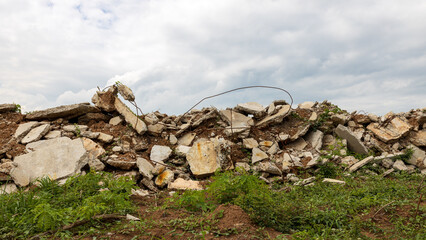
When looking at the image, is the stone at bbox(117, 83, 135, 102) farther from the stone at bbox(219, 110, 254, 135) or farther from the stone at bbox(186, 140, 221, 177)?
the stone at bbox(219, 110, 254, 135)

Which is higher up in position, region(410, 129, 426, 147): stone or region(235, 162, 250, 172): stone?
region(235, 162, 250, 172): stone

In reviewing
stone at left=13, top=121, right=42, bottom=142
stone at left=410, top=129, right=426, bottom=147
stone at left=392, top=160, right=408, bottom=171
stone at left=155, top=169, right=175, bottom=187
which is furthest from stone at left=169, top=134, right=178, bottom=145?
stone at left=410, top=129, right=426, bottom=147

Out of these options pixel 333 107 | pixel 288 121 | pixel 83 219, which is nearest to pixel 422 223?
pixel 83 219

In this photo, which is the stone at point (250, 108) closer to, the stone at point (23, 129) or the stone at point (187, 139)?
the stone at point (187, 139)

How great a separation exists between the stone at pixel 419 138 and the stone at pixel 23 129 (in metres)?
12.4

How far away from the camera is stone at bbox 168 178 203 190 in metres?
7.21

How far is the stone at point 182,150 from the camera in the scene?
8.54 meters

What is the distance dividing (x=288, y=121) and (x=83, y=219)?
788 cm

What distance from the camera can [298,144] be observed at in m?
9.87

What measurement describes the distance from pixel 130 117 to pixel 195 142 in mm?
2213

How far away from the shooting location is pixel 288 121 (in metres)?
10.5

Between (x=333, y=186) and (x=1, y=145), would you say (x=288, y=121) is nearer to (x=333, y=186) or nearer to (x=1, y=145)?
(x=333, y=186)

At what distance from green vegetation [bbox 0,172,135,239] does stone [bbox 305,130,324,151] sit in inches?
250

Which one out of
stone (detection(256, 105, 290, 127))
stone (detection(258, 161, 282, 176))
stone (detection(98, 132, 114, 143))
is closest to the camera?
stone (detection(258, 161, 282, 176))
